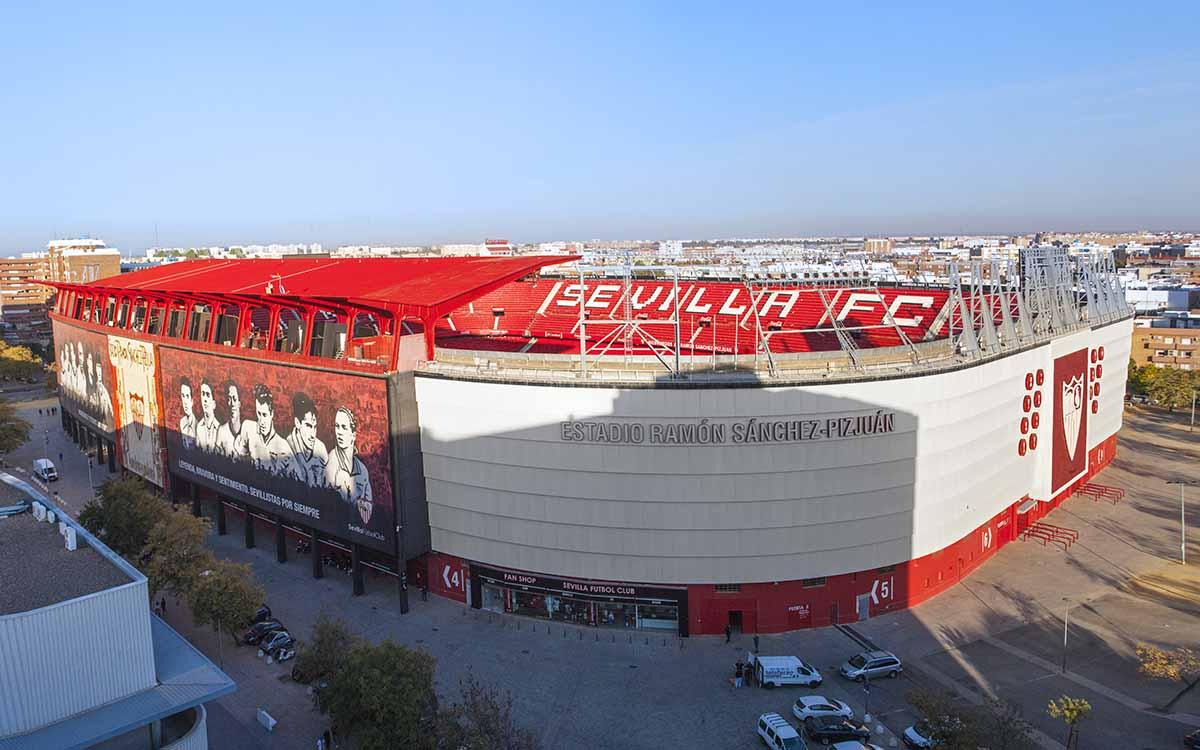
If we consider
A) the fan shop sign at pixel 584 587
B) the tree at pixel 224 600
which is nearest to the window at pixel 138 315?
the tree at pixel 224 600

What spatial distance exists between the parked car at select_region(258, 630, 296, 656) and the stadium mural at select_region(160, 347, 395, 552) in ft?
19.5

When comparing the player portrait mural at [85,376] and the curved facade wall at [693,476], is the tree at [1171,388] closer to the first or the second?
the curved facade wall at [693,476]

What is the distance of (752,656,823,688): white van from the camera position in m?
31.7

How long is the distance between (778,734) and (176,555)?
26831 mm

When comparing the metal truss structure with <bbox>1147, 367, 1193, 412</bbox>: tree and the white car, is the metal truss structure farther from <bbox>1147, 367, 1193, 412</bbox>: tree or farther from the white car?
<bbox>1147, 367, 1193, 412</bbox>: tree

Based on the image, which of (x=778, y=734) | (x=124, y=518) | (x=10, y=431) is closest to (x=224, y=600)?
(x=124, y=518)

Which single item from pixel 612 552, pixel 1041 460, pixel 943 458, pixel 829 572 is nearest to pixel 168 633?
pixel 612 552

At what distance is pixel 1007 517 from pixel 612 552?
24.1 metres

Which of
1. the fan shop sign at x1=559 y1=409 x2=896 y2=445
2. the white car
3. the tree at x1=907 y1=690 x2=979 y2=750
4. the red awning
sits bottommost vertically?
the white car

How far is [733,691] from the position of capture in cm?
3166

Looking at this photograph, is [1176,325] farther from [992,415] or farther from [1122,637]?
[1122,637]

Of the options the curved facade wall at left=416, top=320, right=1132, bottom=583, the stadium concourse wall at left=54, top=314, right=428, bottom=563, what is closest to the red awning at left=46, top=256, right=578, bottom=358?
the stadium concourse wall at left=54, top=314, right=428, bottom=563

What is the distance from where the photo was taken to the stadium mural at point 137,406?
189 ft

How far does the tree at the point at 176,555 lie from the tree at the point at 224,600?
154cm
